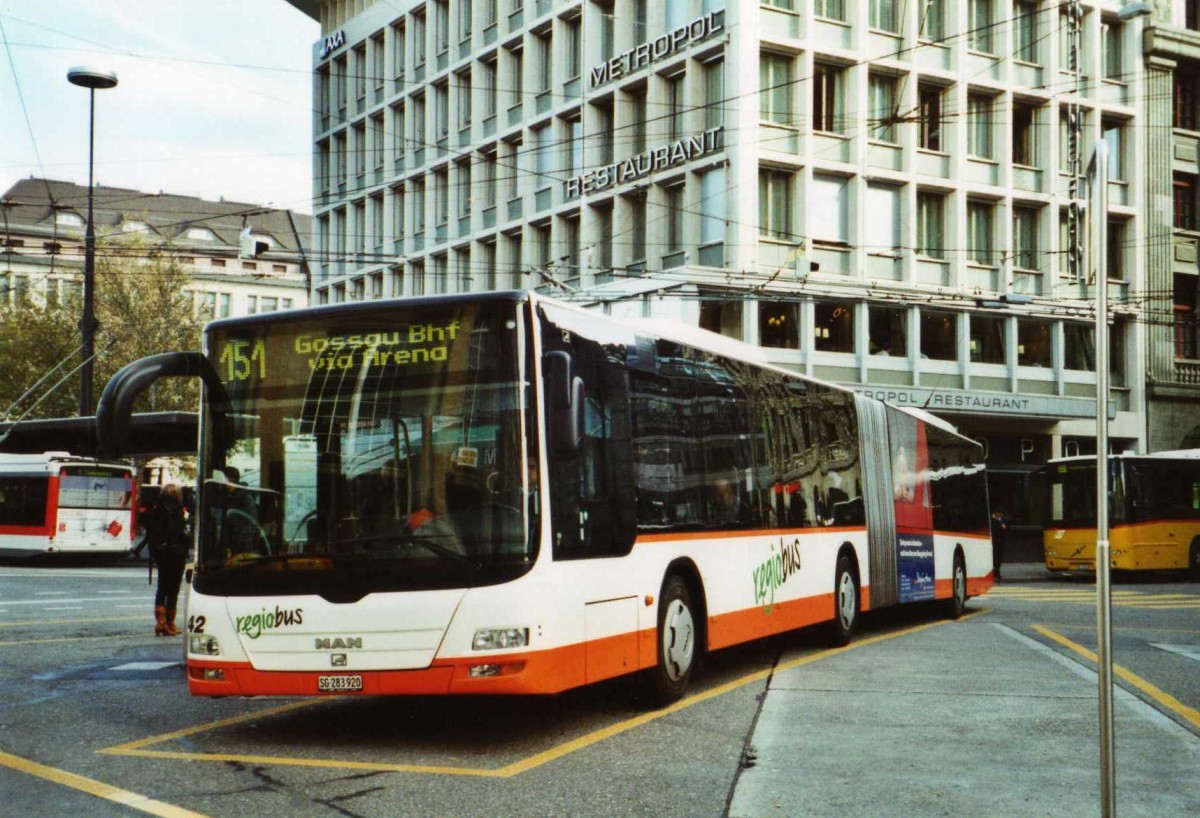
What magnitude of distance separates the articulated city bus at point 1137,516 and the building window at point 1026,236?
10.0 m

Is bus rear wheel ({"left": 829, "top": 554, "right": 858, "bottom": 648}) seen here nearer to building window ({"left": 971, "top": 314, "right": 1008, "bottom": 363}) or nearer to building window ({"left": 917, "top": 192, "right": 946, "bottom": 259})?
building window ({"left": 917, "top": 192, "right": 946, "bottom": 259})

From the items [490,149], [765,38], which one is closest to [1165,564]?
A: [765,38]

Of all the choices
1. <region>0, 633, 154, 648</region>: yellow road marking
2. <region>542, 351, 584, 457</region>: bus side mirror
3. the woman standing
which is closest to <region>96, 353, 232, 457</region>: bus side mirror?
<region>542, 351, 584, 457</region>: bus side mirror

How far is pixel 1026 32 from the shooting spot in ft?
141

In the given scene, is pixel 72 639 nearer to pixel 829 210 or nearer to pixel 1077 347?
pixel 829 210

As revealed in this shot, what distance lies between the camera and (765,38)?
37.7 metres

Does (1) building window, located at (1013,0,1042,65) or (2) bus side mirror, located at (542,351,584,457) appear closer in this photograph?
(2) bus side mirror, located at (542,351,584,457)

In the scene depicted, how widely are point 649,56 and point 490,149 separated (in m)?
9.01

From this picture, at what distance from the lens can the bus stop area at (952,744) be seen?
23.5 feet

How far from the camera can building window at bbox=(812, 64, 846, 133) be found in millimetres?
39125

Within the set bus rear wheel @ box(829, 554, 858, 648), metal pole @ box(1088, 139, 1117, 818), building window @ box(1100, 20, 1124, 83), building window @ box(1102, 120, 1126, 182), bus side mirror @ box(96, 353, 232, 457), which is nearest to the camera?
metal pole @ box(1088, 139, 1117, 818)

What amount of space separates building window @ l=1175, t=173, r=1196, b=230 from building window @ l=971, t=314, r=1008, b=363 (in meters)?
8.22

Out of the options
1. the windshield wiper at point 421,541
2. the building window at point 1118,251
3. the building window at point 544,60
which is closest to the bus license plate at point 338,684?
the windshield wiper at point 421,541

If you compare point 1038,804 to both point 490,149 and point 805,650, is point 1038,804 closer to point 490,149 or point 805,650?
point 805,650
